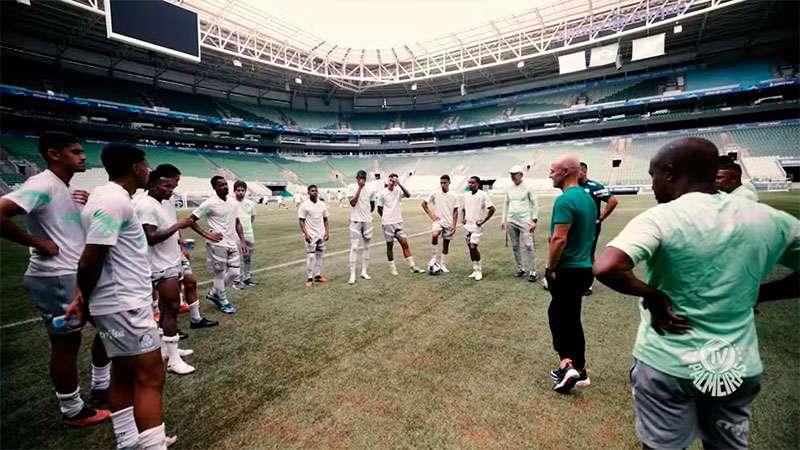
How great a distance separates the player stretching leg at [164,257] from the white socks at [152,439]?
58.4 inches

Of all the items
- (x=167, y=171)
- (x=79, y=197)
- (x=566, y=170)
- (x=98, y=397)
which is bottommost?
(x=98, y=397)

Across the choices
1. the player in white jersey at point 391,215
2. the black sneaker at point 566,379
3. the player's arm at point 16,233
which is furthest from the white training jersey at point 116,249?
the player in white jersey at point 391,215

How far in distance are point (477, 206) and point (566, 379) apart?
463 centimetres

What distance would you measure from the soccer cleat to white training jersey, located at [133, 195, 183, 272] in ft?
4.69

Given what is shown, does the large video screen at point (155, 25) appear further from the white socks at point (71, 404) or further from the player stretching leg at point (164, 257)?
the white socks at point (71, 404)

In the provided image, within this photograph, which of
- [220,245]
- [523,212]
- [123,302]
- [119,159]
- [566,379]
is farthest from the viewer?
[523,212]

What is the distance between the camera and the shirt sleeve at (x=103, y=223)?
1.99 metres

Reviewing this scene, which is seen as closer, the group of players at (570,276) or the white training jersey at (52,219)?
the group of players at (570,276)

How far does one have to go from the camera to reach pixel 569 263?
3.07 m

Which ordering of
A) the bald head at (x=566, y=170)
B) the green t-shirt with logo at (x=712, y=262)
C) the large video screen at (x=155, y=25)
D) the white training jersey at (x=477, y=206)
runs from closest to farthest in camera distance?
the green t-shirt with logo at (x=712, y=262) → the bald head at (x=566, y=170) → the white training jersey at (x=477, y=206) → the large video screen at (x=155, y=25)

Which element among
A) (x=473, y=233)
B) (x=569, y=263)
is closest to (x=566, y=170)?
(x=569, y=263)

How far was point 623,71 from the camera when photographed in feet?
131

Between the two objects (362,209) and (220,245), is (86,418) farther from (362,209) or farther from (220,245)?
(362,209)

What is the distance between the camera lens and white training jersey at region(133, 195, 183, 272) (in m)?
3.62
